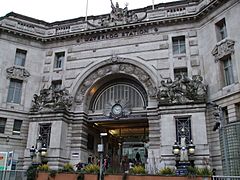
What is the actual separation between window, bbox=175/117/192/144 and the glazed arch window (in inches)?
336

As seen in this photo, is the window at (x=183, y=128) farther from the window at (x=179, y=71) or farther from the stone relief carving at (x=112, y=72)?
the stone relief carving at (x=112, y=72)

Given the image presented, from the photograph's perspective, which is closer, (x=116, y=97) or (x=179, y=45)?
(x=179, y=45)

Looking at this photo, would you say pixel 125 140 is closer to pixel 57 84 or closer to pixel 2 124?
pixel 57 84

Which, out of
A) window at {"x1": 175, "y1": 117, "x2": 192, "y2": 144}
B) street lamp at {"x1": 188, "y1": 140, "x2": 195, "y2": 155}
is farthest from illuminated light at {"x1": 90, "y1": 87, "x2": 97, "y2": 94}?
street lamp at {"x1": 188, "y1": 140, "x2": 195, "y2": 155}

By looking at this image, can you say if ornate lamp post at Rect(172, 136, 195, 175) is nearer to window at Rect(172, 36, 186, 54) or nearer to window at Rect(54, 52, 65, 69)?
window at Rect(172, 36, 186, 54)

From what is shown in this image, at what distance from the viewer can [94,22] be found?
33.0 meters

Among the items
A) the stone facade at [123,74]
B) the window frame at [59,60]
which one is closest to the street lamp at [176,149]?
the stone facade at [123,74]

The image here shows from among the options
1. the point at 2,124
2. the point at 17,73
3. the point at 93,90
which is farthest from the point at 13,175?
the point at 17,73

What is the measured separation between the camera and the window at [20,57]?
32156 millimetres

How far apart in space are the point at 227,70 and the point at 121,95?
37.0 feet

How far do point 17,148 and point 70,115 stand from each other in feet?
21.3

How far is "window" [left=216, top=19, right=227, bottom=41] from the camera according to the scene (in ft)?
85.5

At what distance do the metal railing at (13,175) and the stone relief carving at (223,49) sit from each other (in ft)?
65.8

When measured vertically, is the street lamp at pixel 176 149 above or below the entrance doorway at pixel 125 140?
below
